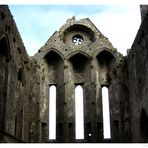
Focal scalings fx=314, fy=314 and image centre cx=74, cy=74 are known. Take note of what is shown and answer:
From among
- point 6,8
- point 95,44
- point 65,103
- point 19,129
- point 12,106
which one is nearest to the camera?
point 6,8

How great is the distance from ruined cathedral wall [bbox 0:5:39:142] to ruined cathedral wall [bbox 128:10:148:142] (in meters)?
5.35

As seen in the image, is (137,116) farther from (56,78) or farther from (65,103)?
(56,78)

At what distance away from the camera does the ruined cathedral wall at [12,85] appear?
1209 cm

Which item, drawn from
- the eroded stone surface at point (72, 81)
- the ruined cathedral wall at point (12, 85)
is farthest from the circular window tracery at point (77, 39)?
the ruined cathedral wall at point (12, 85)

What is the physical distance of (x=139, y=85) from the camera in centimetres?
1487

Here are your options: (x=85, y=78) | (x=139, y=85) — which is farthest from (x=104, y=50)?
(x=139, y=85)

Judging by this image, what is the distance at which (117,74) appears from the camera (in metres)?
17.9

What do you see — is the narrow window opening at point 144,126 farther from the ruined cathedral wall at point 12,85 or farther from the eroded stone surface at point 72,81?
the ruined cathedral wall at point 12,85

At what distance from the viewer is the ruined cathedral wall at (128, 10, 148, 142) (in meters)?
13.8

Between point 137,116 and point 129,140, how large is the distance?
71.5 inches

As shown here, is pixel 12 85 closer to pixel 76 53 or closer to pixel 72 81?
pixel 72 81

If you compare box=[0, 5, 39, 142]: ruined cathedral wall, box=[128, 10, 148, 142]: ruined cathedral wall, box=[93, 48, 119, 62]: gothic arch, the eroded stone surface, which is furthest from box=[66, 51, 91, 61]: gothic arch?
box=[0, 5, 39, 142]: ruined cathedral wall

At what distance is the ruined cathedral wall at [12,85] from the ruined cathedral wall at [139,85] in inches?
211

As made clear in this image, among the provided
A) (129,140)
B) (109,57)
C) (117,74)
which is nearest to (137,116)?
(129,140)
